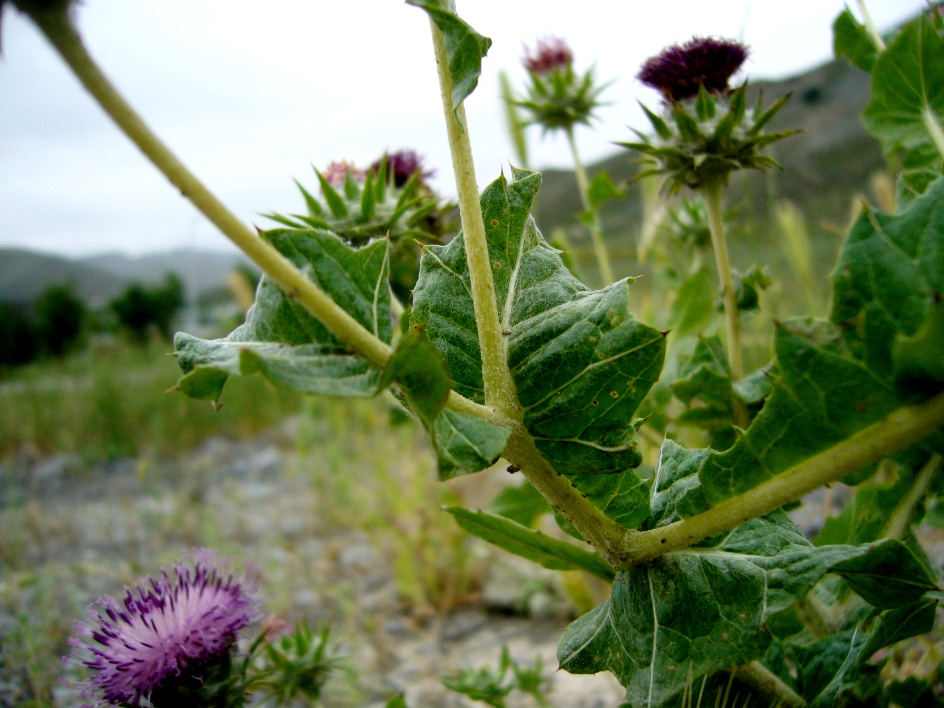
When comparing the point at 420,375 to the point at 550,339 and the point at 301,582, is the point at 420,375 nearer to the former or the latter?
the point at 550,339

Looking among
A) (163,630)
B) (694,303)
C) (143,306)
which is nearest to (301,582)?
(163,630)

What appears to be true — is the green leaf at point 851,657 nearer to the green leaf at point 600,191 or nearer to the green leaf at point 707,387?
the green leaf at point 707,387

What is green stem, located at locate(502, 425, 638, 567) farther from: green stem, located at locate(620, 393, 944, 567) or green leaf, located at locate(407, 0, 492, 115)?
green leaf, located at locate(407, 0, 492, 115)

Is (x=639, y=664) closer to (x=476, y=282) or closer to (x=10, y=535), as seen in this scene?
(x=476, y=282)

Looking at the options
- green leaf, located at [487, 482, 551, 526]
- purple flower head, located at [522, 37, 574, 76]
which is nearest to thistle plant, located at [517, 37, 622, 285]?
purple flower head, located at [522, 37, 574, 76]

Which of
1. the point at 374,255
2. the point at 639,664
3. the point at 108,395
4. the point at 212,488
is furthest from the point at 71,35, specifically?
the point at 108,395

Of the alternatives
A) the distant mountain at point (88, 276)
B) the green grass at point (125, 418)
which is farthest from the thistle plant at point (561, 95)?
the distant mountain at point (88, 276)
